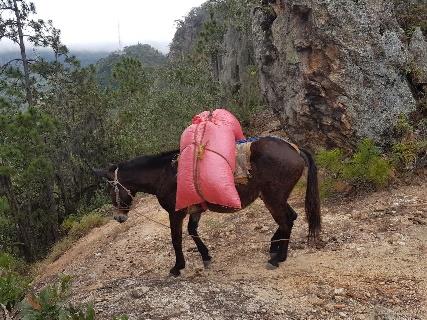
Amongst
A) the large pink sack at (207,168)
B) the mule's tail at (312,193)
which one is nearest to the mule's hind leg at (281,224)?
the mule's tail at (312,193)

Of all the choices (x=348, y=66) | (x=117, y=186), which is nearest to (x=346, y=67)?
(x=348, y=66)

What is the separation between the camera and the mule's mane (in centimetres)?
534

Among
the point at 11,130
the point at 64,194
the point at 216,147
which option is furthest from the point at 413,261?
the point at 64,194

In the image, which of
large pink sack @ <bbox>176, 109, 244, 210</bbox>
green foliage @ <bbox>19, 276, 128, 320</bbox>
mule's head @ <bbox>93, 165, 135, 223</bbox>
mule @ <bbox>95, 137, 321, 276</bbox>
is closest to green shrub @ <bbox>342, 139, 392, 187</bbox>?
mule @ <bbox>95, 137, 321, 276</bbox>

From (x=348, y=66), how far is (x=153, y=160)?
4302mm

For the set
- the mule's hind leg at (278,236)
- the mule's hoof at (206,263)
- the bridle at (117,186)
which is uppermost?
the bridle at (117,186)

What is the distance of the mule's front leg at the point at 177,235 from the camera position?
519 cm

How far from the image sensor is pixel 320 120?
8.41 meters

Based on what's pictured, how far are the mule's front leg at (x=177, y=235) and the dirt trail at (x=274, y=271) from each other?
135 mm

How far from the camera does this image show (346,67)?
25.5ft

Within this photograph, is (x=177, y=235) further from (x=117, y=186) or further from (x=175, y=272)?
(x=117, y=186)

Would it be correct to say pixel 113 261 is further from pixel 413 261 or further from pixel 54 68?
pixel 54 68

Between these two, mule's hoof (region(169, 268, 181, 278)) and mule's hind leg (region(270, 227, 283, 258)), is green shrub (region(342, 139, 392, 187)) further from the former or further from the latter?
mule's hoof (region(169, 268, 181, 278))

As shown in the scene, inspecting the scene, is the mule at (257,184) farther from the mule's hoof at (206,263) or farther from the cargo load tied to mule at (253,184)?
the mule's hoof at (206,263)
